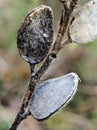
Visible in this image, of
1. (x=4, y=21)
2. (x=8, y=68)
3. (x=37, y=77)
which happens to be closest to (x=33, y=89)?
(x=37, y=77)

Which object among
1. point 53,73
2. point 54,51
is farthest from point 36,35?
point 53,73

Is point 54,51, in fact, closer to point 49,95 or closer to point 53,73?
point 49,95

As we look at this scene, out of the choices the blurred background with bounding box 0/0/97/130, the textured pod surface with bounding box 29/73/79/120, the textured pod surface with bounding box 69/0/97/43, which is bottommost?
the blurred background with bounding box 0/0/97/130

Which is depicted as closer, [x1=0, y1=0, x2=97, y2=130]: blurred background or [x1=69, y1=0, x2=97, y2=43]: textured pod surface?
[x1=69, y1=0, x2=97, y2=43]: textured pod surface

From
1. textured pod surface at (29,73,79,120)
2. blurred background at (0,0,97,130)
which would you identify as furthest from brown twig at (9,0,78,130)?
blurred background at (0,0,97,130)

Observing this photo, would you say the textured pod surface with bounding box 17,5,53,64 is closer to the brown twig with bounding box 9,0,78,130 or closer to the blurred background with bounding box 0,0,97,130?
the brown twig with bounding box 9,0,78,130

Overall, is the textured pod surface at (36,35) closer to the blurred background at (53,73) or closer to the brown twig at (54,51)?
the brown twig at (54,51)
